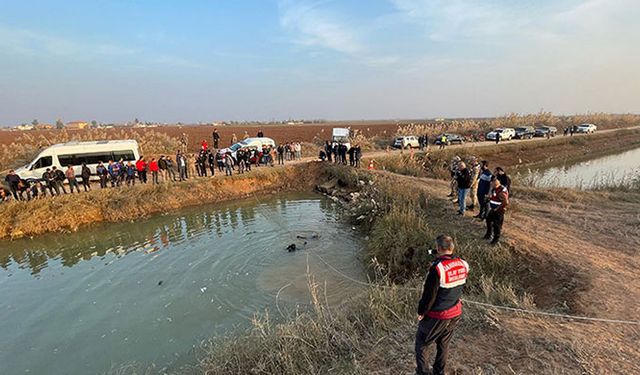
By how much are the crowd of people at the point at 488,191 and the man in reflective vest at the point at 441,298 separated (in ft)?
17.1

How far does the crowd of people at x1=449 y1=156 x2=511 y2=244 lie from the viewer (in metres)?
8.48

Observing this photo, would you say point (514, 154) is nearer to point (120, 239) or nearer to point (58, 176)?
point (120, 239)

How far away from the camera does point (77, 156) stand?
59.8 ft

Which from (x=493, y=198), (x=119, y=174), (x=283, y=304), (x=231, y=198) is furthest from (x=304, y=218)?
(x=119, y=174)

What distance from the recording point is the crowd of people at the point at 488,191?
8484mm

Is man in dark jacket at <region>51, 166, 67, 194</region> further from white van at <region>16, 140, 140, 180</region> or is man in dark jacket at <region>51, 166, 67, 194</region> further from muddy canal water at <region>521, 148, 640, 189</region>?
muddy canal water at <region>521, 148, 640, 189</region>

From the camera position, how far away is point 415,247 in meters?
9.99

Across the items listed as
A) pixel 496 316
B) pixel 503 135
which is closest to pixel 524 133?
pixel 503 135

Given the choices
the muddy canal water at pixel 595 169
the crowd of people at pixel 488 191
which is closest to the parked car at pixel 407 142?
the muddy canal water at pixel 595 169

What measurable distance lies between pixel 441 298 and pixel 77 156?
796 inches

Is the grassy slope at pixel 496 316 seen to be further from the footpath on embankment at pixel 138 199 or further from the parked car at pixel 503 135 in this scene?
the parked car at pixel 503 135

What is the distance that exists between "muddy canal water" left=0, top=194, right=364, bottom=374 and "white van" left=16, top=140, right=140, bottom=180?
17.0 feet

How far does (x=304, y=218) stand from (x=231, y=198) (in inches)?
230

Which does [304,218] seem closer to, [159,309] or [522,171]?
[159,309]
